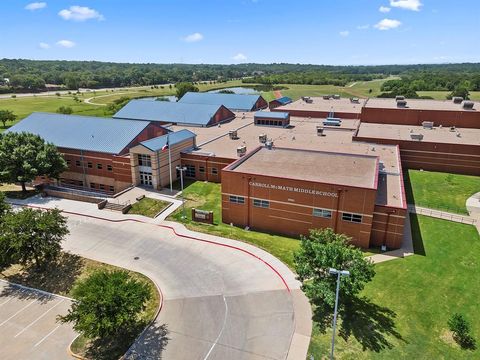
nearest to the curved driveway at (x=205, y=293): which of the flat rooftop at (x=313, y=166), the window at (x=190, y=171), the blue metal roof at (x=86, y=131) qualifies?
the flat rooftop at (x=313, y=166)

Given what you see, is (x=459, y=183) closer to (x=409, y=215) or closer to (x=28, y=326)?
(x=409, y=215)

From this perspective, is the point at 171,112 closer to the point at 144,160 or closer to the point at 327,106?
the point at 144,160

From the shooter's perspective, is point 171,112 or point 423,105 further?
point 171,112

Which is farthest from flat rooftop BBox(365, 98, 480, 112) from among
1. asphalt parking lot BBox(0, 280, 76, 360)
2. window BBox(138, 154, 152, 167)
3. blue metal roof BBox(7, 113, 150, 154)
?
asphalt parking lot BBox(0, 280, 76, 360)

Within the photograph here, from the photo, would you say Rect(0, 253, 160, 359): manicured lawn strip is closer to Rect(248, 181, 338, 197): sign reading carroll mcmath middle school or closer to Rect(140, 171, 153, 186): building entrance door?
Rect(248, 181, 338, 197): sign reading carroll mcmath middle school

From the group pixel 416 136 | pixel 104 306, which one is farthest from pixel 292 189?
pixel 416 136
